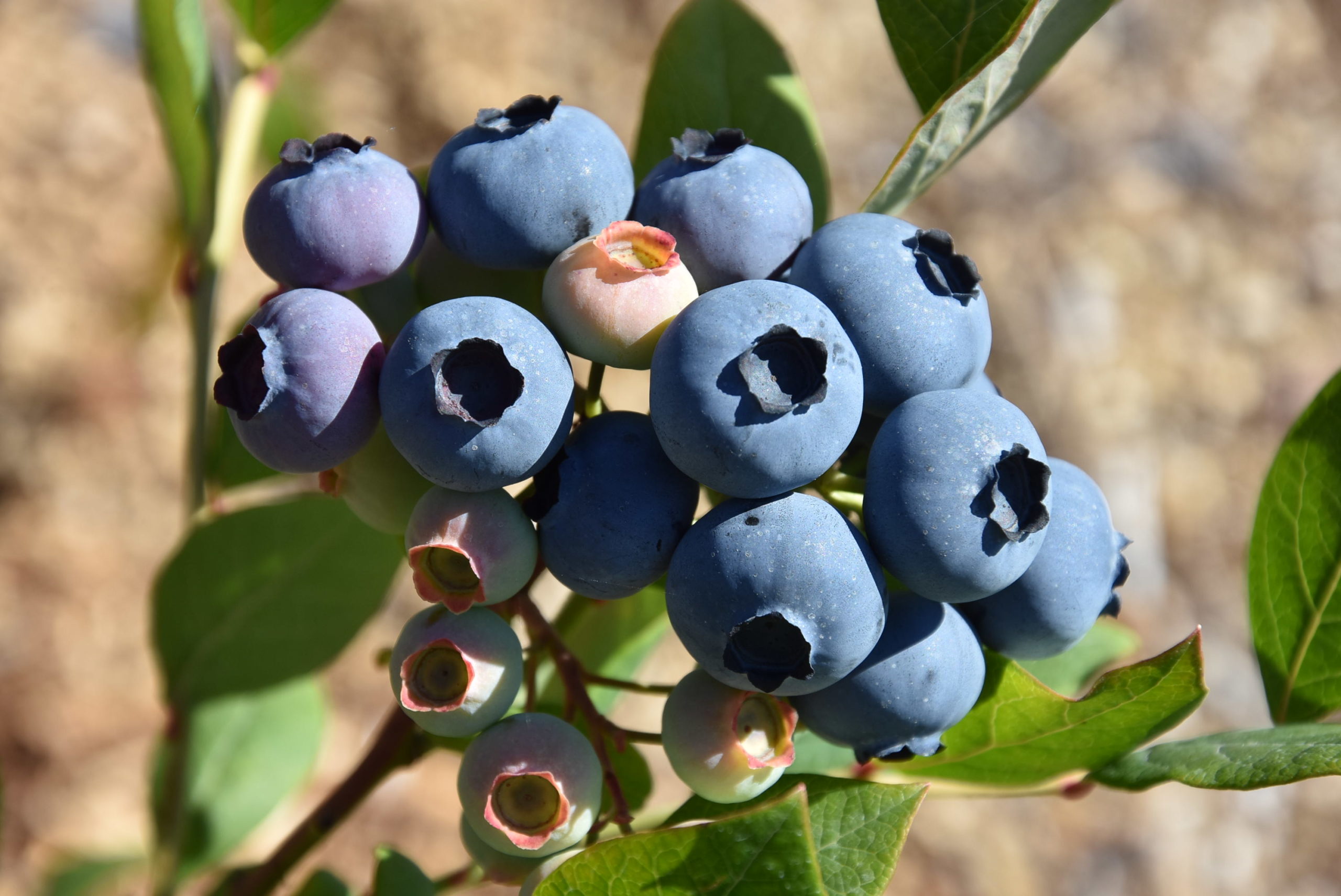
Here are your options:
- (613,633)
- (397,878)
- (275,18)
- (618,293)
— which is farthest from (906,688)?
(275,18)

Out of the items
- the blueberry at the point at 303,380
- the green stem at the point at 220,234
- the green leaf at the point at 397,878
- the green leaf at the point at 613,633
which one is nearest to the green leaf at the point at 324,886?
the green leaf at the point at 397,878

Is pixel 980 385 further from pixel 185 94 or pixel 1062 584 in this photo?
pixel 185 94

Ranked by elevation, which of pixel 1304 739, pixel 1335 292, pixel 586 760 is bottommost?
pixel 1335 292

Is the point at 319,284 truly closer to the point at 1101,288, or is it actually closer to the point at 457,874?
the point at 457,874

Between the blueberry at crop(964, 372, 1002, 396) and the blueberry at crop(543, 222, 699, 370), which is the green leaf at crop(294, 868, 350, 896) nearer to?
the blueberry at crop(543, 222, 699, 370)

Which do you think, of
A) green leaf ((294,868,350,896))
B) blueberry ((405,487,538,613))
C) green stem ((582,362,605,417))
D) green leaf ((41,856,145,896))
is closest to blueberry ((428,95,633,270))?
green stem ((582,362,605,417))

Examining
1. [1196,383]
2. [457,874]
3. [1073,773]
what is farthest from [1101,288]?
[457,874]
